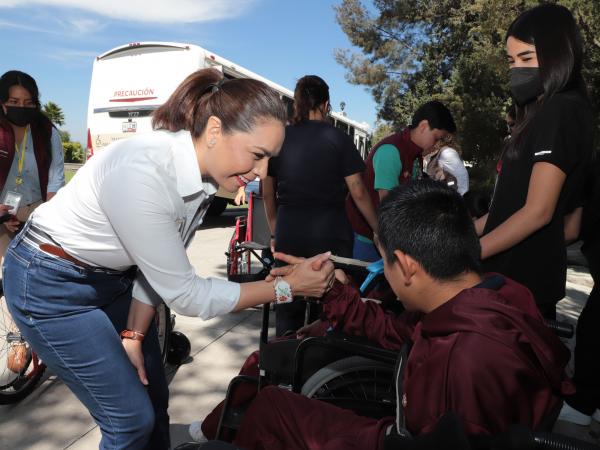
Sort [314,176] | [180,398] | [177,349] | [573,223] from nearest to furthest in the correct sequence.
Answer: [573,223] < [314,176] < [180,398] < [177,349]

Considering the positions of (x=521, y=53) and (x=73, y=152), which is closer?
(x=521, y=53)

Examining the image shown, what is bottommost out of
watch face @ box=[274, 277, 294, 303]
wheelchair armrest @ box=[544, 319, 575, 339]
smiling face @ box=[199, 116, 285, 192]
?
wheelchair armrest @ box=[544, 319, 575, 339]

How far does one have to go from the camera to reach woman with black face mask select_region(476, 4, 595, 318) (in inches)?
75.3

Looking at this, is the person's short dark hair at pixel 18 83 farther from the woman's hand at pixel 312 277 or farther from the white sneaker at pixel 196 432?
the woman's hand at pixel 312 277

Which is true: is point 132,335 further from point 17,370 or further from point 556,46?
point 556,46

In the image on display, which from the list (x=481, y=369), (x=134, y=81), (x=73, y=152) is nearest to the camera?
(x=481, y=369)

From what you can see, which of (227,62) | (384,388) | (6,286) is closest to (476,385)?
(384,388)

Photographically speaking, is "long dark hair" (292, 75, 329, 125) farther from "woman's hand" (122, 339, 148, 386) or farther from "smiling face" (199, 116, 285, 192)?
"woman's hand" (122, 339, 148, 386)

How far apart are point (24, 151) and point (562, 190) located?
3209mm

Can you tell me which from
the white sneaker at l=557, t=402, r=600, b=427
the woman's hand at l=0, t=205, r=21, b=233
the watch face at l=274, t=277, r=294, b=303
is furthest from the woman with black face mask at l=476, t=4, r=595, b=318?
the woman's hand at l=0, t=205, r=21, b=233

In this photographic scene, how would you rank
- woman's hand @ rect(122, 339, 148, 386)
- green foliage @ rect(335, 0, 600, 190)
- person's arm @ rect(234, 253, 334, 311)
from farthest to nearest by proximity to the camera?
green foliage @ rect(335, 0, 600, 190)
woman's hand @ rect(122, 339, 148, 386)
person's arm @ rect(234, 253, 334, 311)

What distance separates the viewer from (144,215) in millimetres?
Answer: 1522

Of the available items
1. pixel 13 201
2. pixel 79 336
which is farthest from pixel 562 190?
pixel 13 201

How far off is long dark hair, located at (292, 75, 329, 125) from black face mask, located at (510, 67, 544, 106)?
1.34 metres
